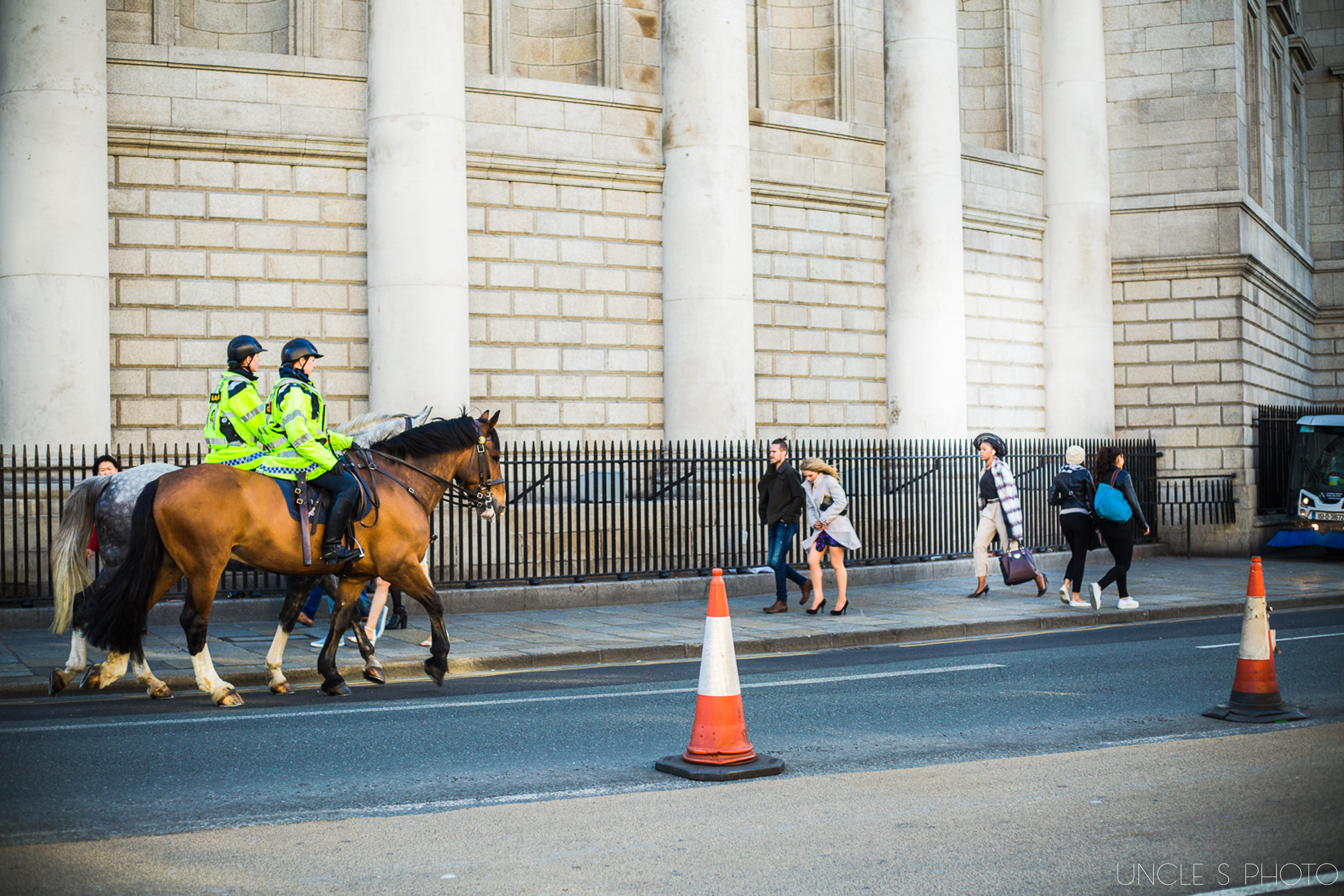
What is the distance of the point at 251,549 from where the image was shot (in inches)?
357

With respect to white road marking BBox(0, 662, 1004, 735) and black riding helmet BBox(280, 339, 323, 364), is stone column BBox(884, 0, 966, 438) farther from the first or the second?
black riding helmet BBox(280, 339, 323, 364)

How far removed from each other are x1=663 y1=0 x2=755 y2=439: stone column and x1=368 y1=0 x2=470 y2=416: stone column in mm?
3599

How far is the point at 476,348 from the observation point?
61.4ft

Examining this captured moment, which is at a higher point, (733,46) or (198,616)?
(733,46)

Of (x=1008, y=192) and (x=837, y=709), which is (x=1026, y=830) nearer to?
(x=837, y=709)

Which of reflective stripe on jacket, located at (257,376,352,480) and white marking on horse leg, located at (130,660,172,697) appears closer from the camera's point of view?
reflective stripe on jacket, located at (257,376,352,480)

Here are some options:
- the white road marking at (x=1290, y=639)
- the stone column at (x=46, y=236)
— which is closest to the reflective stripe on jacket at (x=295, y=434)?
the stone column at (x=46, y=236)

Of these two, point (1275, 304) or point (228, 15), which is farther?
point (1275, 304)

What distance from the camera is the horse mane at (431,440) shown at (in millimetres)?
10172

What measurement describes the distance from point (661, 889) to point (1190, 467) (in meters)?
23.0

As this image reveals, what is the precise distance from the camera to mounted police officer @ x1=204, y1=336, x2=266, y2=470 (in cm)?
898

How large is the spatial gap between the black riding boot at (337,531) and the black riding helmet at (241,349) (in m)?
1.18

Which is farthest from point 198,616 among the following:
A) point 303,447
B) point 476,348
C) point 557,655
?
point 476,348

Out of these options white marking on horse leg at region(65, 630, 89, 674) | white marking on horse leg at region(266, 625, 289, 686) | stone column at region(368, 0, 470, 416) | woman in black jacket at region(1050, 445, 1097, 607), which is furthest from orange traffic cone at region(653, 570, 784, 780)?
stone column at region(368, 0, 470, 416)
